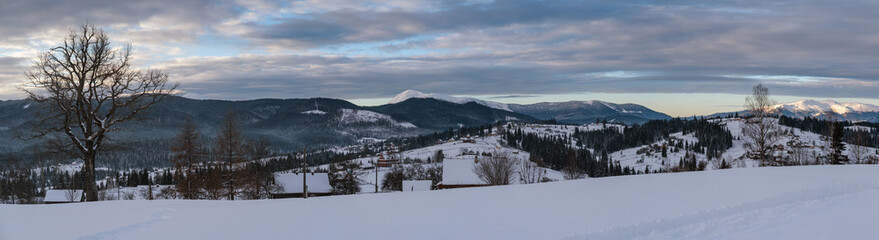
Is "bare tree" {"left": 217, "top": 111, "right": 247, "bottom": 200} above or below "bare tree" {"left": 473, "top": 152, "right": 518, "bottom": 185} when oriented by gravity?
above

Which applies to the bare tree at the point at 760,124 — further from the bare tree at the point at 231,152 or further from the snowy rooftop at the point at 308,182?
the snowy rooftop at the point at 308,182

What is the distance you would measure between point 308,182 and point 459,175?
2170 centimetres

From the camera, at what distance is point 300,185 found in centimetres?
6500

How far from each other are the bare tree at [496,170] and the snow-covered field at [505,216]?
1236 inches

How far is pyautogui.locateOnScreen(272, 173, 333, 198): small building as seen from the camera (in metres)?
63.1

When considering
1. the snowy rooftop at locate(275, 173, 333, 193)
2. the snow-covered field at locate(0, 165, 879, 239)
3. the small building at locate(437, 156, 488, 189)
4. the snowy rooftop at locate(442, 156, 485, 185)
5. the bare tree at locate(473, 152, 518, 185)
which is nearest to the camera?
the snow-covered field at locate(0, 165, 879, 239)

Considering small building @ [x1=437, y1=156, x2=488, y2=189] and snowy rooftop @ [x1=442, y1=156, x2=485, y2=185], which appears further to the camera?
snowy rooftop @ [x1=442, y1=156, x2=485, y2=185]

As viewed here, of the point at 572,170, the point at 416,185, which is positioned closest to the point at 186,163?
the point at 416,185

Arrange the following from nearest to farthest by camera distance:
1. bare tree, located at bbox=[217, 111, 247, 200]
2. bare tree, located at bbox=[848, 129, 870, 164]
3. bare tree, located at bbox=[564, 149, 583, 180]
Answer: bare tree, located at bbox=[217, 111, 247, 200]
bare tree, located at bbox=[848, 129, 870, 164]
bare tree, located at bbox=[564, 149, 583, 180]

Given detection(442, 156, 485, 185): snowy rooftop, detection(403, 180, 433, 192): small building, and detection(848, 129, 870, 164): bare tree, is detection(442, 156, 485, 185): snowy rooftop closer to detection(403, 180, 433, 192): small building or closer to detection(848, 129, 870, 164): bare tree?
detection(403, 180, 433, 192): small building

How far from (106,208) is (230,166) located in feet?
53.8

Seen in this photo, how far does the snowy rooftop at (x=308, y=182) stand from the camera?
63.6 meters

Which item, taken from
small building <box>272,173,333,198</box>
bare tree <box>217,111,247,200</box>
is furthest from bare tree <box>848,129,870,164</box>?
small building <box>272,173,333,198</box>

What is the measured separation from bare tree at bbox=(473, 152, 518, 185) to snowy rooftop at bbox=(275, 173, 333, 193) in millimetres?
22376
